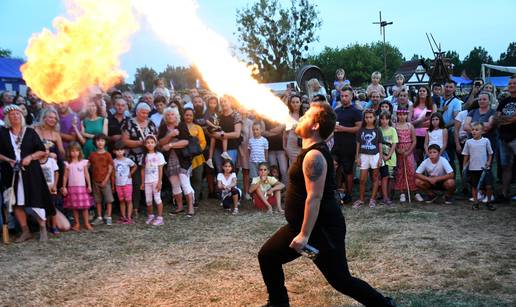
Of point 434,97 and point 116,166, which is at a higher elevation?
point 434,97

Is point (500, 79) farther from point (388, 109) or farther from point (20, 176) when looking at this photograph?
point (20, 176)

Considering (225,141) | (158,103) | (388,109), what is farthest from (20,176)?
(388,109)

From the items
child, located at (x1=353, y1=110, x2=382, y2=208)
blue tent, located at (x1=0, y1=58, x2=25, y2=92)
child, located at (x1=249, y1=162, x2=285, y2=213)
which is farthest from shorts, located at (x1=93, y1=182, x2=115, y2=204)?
blue tent, located at (x1=0, y1=58, x2=25, y2=92)

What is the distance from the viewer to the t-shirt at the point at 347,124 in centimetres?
936

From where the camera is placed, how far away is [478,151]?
8680 mm

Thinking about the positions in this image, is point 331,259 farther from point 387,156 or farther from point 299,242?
point 387,156

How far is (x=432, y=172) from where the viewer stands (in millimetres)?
9086

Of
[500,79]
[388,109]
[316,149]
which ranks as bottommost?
[316,149]

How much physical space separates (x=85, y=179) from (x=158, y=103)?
240 centimetres

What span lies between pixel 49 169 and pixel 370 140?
5.81m

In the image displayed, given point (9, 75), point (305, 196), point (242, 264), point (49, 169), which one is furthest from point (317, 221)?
point (9, 75)

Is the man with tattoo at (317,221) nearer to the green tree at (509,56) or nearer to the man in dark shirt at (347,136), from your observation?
the man in dark shirt at (347,136)

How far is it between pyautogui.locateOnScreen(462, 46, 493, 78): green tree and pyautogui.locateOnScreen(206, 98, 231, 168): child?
190ft

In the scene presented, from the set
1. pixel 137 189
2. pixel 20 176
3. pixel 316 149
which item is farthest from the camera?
pixel 137 189
